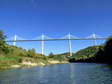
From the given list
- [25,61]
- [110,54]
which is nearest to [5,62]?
[25,61]

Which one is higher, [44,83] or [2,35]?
[2,35]

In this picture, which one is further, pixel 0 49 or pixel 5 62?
pixel 0 49

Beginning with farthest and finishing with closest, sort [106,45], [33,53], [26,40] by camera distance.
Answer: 1. [26,40]
2. [33,53]
3. [106,45]

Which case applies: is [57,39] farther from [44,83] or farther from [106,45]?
[44,83]

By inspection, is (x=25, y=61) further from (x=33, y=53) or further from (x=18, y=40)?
(x=18, y=40)

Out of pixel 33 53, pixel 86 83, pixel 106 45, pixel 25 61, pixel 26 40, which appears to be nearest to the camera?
pixel 86 83

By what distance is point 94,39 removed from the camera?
→ 370 ft

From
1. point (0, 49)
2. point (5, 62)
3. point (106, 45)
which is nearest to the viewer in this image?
point (5, 62)

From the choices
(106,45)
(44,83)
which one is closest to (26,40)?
(106,45)

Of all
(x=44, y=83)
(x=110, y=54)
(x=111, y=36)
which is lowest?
(x=44, y=83)

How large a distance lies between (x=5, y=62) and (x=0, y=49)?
17.6 metres

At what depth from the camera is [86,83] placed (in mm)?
18875

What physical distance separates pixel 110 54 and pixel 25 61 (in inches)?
1312

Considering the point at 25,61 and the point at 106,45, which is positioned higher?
the point at 106,45
